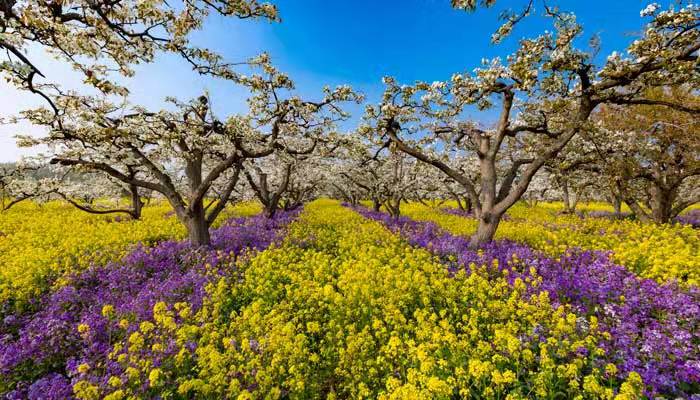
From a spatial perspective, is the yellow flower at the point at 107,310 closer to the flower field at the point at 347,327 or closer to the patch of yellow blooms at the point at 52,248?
the flower field at the point at 347,327

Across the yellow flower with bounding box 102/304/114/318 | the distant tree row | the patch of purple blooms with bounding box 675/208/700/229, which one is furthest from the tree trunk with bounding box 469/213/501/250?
the patch of purple blooms with bounding box 675/208/700/229

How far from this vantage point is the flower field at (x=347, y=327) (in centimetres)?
474

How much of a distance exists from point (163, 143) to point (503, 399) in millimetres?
10248

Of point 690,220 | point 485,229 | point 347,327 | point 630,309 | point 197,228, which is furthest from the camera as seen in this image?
point 690,220

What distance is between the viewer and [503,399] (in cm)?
476

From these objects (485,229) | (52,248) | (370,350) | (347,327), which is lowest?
(370,350)

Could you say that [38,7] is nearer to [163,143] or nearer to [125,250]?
[163,143]

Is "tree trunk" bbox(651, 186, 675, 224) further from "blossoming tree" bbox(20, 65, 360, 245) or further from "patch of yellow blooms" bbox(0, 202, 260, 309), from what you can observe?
"patch of yellow blooms" bbox(0, 202, 260, 309)

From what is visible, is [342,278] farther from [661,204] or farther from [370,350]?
[661,204]

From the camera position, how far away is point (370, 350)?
5988 mm

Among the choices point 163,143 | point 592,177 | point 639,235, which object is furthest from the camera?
point 592,177

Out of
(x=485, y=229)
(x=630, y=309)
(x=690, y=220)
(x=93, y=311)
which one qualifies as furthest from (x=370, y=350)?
(x=690, y=220)

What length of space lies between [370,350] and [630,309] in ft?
18.6

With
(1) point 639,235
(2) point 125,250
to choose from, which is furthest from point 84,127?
(1) point 639,235
